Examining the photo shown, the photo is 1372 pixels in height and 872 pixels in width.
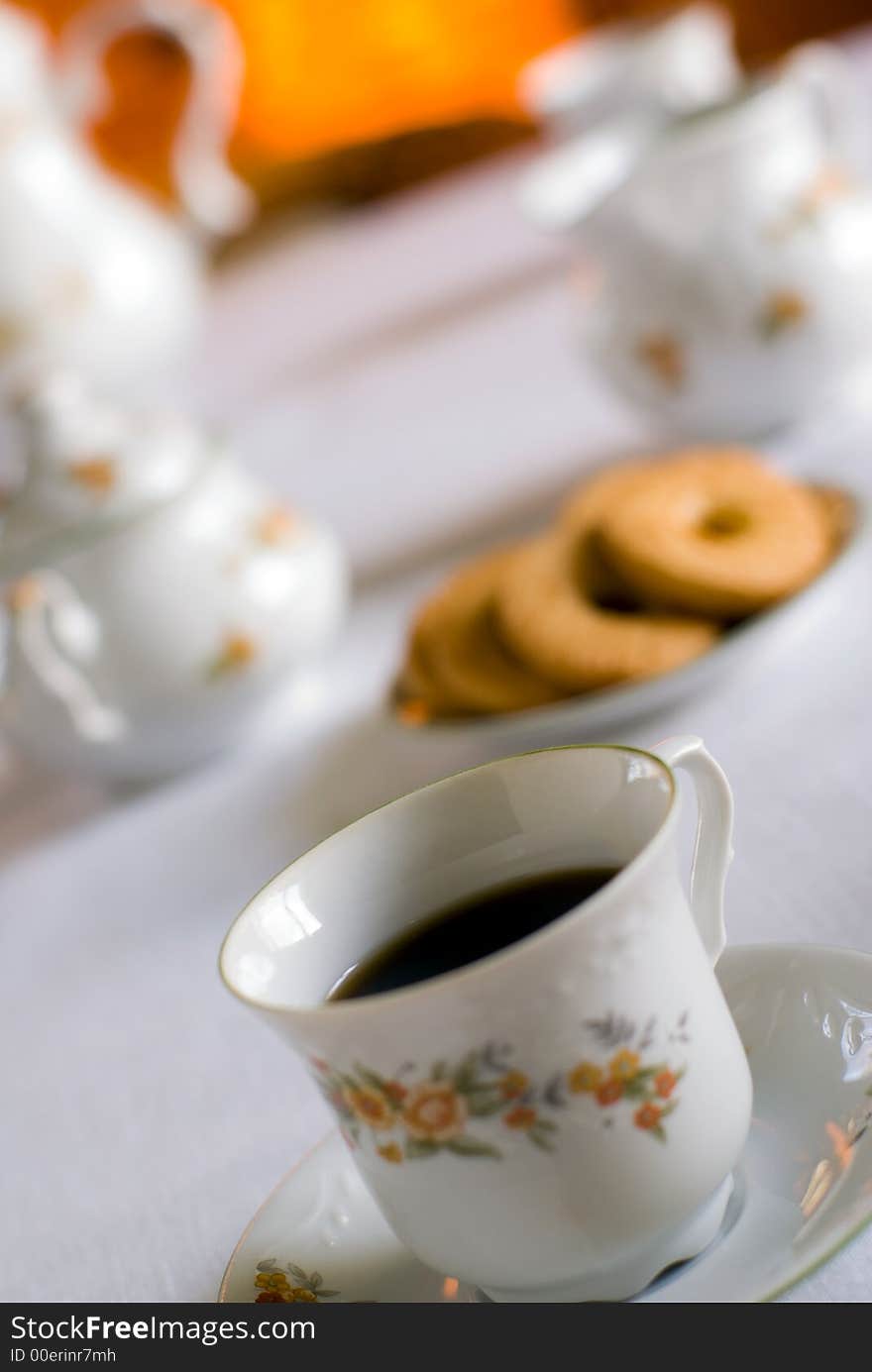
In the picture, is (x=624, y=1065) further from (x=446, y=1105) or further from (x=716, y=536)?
(x=716, y=536)

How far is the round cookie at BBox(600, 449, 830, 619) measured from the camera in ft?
2.08

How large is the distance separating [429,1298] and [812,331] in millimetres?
581

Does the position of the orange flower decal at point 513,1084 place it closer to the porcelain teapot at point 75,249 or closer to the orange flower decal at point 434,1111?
the orange flower decal at point 434,1111

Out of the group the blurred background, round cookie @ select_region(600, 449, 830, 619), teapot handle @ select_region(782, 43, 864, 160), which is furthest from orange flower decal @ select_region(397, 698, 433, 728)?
the blurred background

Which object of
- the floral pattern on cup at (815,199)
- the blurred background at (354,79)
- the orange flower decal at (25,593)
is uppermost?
the floral pattern on cup at (815,199)

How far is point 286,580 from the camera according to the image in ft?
2.52

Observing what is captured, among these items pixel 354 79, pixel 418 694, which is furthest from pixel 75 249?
pixel 354 79

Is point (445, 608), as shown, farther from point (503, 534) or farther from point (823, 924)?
point (823, 924)

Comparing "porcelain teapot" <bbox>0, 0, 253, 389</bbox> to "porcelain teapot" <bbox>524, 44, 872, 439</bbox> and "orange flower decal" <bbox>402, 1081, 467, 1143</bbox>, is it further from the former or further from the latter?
"orange flower decal" <bbox>402, 1081, 467, 1143</bbox>

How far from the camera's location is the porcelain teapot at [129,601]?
0.73 meters

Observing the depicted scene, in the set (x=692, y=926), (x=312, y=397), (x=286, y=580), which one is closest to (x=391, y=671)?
(x=286, y=580)

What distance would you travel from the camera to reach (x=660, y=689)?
60 cm

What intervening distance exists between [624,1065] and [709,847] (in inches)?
2.5

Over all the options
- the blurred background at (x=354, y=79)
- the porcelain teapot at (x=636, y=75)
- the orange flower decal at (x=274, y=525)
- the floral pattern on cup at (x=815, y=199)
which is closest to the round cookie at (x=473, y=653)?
the orange flower decal at (x=274, y=525)
